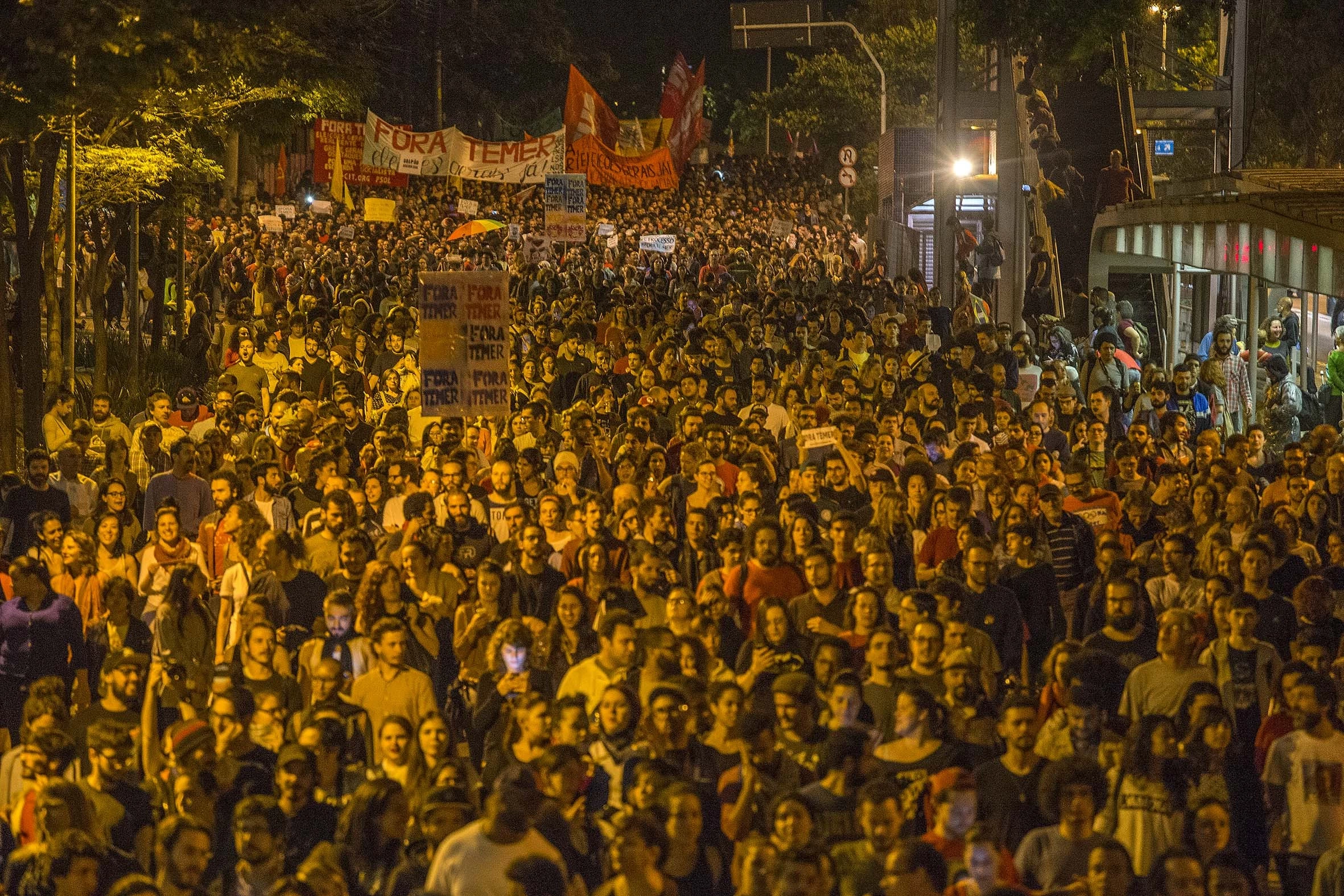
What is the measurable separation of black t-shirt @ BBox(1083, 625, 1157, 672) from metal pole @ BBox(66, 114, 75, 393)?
1120 centimetres

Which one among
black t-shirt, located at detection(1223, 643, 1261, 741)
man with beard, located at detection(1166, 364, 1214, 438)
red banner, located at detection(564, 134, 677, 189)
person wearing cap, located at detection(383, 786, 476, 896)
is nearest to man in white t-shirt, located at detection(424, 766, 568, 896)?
person wearing cap, located at detection(383, 786, 476, 896)

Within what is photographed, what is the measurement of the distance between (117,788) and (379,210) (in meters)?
28.7

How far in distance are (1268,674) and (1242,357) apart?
1022cm

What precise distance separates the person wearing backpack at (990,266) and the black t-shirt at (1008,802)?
1885 centimetres

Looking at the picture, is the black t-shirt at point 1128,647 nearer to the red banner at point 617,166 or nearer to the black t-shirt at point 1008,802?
the black t-shirt at point 1008,802

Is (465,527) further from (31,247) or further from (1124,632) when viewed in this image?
(31,247)

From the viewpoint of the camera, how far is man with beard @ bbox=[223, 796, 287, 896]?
6.61 metres

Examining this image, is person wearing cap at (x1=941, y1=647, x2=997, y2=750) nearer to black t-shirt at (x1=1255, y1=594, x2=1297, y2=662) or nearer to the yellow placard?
black t-shirt at (x1=1255, y1=594, x2=1297, y2=662)

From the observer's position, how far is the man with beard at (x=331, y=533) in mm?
10609

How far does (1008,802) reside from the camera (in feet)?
23.5

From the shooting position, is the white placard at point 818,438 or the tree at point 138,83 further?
the tree at point 138,83

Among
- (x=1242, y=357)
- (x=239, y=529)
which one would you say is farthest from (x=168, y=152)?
(x=239, y=529)

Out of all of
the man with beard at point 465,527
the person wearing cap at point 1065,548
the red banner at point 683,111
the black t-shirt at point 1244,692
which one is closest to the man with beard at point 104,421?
the man with beard at point 465,527

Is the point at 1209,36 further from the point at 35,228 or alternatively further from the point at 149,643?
the point at 149,643
